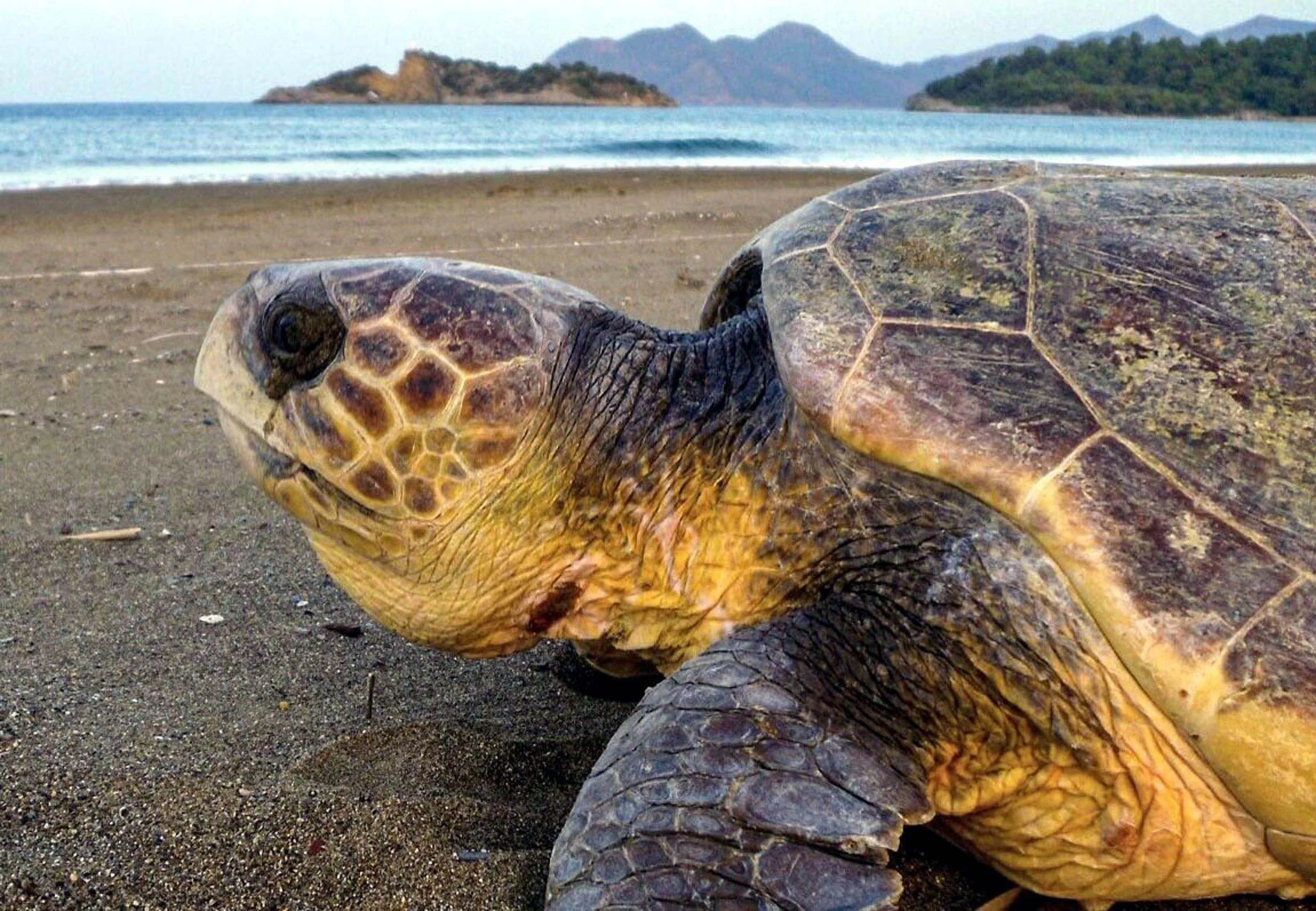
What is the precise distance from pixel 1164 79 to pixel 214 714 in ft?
240

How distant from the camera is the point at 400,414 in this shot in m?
1.80

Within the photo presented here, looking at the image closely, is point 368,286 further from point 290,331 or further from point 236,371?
point 236,371

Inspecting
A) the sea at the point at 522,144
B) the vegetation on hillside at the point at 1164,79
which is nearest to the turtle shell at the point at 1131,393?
the sea at the point at 522,144

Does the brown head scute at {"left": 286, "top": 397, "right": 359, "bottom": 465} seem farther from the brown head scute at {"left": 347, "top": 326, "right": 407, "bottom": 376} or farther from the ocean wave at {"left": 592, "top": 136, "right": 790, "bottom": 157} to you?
the ocean wave at {"left": 592, "top": 136, "right": 790, "bottom": 157}

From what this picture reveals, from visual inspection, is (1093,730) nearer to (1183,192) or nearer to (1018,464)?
(1018,464)

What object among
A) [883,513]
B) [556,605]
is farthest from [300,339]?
[883,513]

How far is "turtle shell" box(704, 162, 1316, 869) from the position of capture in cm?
136

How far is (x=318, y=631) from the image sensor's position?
2.50m

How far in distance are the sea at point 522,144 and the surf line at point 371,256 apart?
4.21 metres

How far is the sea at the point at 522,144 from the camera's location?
17219mm

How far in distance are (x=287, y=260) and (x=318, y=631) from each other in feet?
18.5

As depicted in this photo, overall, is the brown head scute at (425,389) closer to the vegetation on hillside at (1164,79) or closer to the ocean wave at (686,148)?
the ocean wave at (686,148)

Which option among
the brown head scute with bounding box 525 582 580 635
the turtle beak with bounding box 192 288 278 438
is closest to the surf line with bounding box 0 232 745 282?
the turtle beak with bounding box 192 288 278 438

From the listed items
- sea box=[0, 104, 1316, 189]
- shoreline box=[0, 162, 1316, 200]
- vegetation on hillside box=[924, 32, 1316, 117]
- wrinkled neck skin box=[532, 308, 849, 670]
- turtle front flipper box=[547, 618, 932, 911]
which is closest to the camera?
turtle front flipper box=[547, 618, 932, 911]
